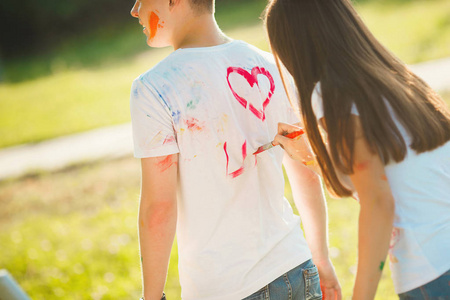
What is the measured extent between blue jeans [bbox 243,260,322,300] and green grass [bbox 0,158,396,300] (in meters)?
1.93

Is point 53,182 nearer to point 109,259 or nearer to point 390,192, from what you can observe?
point 109,259

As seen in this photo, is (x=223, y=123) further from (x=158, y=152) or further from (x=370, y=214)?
(x=370, y=214)

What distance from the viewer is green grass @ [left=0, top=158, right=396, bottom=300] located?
4352mm

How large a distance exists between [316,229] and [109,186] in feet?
15.8

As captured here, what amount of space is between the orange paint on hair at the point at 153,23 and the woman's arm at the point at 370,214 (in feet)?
2.81

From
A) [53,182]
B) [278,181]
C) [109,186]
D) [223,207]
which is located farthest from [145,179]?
[53,182]

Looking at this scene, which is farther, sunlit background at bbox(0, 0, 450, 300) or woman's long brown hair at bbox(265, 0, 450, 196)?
sunlit background at bbox(0, 0, 450, 300)

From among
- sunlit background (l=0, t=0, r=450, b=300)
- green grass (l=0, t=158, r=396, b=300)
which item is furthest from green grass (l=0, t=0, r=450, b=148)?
green grass (l=0, t=158, r=396, b=300)

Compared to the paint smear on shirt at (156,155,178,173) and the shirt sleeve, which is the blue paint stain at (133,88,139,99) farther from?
the paint smear on shirt at (156,155,178,173)

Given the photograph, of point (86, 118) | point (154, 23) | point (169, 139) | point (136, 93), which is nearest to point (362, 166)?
point (169, 139)

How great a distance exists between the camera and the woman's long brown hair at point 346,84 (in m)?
1.58

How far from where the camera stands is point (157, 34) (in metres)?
2.01

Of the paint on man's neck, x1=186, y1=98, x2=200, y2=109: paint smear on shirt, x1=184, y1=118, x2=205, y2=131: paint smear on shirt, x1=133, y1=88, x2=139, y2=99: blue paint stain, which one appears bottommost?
x1=184, y1=118, x2=205, y2=131: paint smear on shirt

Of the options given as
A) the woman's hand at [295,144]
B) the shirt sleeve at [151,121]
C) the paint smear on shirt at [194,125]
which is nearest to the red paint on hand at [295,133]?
the woman's hand at [295,144]
